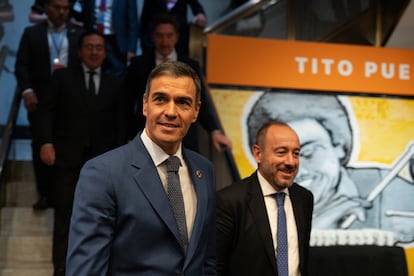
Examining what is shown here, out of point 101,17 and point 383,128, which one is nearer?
point 101,17

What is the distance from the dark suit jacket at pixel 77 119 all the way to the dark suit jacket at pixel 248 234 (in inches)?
58.1

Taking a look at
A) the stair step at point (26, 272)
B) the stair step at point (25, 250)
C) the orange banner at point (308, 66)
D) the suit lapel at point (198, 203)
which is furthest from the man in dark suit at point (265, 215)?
the orange banner at point (308, 66)

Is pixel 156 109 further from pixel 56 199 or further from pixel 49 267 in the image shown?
pixel 49 267

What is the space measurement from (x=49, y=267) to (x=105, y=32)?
2115mm

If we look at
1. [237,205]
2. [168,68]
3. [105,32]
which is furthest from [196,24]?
[168,68]

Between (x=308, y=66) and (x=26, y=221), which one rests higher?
(x=308, y=66)

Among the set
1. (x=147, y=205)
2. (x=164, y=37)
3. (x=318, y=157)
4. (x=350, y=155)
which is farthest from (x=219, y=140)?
(x=147, y=205)

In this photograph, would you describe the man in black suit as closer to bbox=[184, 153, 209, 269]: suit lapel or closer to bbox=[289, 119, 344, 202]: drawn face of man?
bbox=[289, 119, 344, 202]: drawn face of man

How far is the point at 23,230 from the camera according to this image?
194 inches

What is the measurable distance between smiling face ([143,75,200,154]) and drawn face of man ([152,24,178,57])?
281cm

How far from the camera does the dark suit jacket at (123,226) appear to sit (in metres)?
1.70

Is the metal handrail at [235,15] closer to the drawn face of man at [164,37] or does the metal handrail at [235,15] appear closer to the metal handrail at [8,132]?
the drawn face of man at [164,37]

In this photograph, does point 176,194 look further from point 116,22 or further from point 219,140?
point 116,22

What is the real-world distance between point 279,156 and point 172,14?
2.90 m
